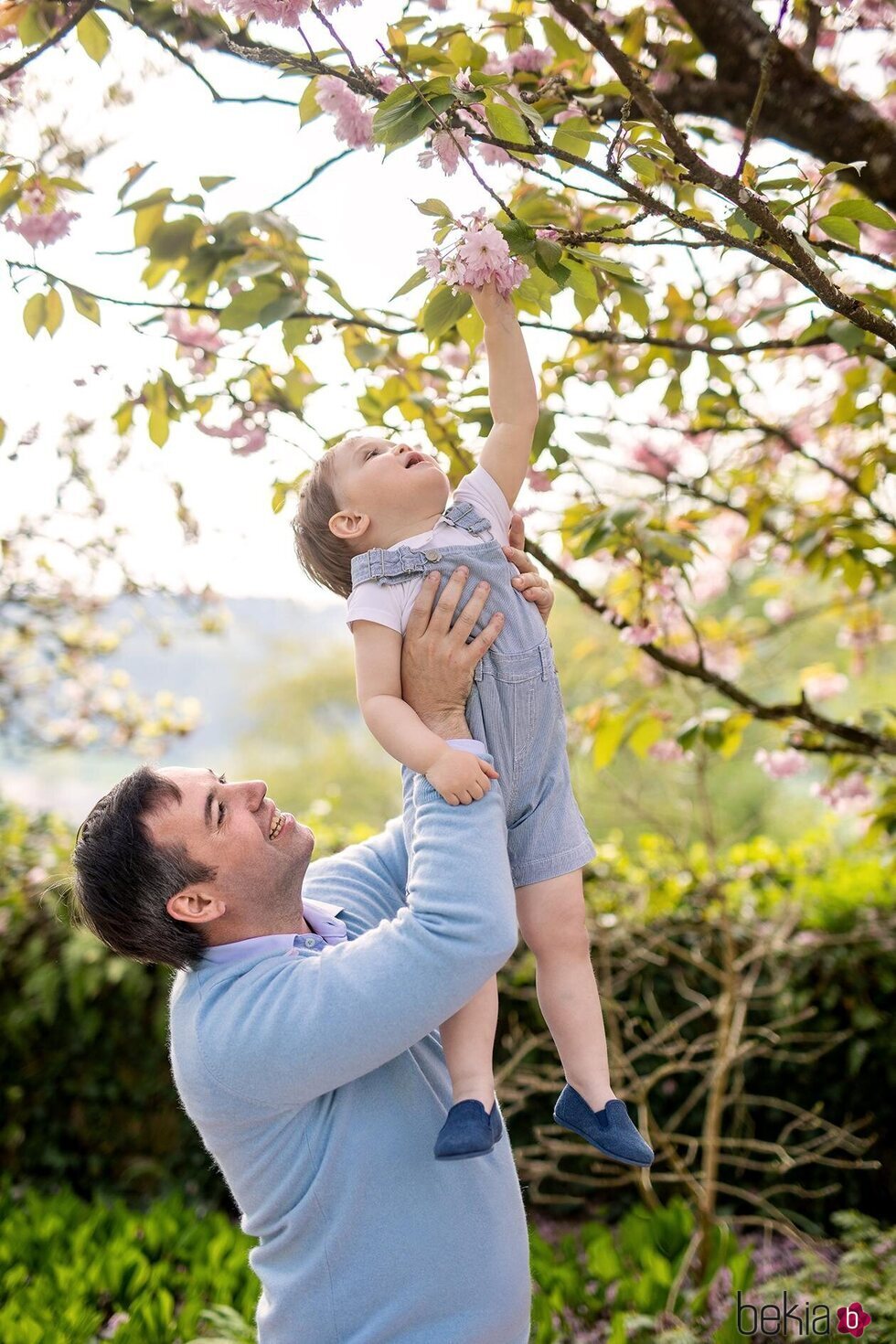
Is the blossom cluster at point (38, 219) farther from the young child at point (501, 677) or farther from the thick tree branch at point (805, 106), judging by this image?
the thick tree branch at point (805, 106)

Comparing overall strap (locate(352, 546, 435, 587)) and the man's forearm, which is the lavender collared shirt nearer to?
the man's forearm

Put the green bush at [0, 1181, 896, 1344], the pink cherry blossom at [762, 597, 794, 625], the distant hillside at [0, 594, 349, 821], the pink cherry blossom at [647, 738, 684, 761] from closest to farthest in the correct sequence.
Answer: the green bush at [0, 1181, 896, 1344], the pink cherry blossom at [647, 738, 684, 761], the pink cherry blossom at [762, 597, 794, 625], the distant hillside at [0, 594, 349, 821]

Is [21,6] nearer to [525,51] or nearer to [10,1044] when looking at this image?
[525,51]

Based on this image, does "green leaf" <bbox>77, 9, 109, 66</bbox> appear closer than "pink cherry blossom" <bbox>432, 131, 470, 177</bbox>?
No

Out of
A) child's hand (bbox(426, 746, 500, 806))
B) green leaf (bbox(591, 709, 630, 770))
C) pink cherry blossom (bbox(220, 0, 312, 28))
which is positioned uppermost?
pink cherry blossom (bbox(220, 0, 312, 28))

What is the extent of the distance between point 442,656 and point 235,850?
15.5 inches

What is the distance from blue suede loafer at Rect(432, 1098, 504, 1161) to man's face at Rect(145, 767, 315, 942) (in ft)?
1.23

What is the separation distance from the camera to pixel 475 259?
1.38m

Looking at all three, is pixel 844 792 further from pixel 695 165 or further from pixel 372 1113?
pixel 695 165

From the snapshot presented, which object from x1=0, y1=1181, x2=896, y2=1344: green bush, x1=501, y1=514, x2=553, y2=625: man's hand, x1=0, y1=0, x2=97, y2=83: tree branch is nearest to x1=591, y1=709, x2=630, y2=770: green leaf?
x1=0, y1=1181, x2=896, y2=1344: green bush

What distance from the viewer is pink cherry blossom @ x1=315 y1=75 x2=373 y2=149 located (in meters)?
1.60

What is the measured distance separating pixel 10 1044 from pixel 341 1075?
349 centimetres

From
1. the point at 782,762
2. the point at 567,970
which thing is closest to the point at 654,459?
the point at 782,762

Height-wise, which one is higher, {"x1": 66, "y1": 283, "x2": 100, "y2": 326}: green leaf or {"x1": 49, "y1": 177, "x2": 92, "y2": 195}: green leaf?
{"x1": 49, "y1": 177, "x2": 92, "y2": 195}: green leaf
